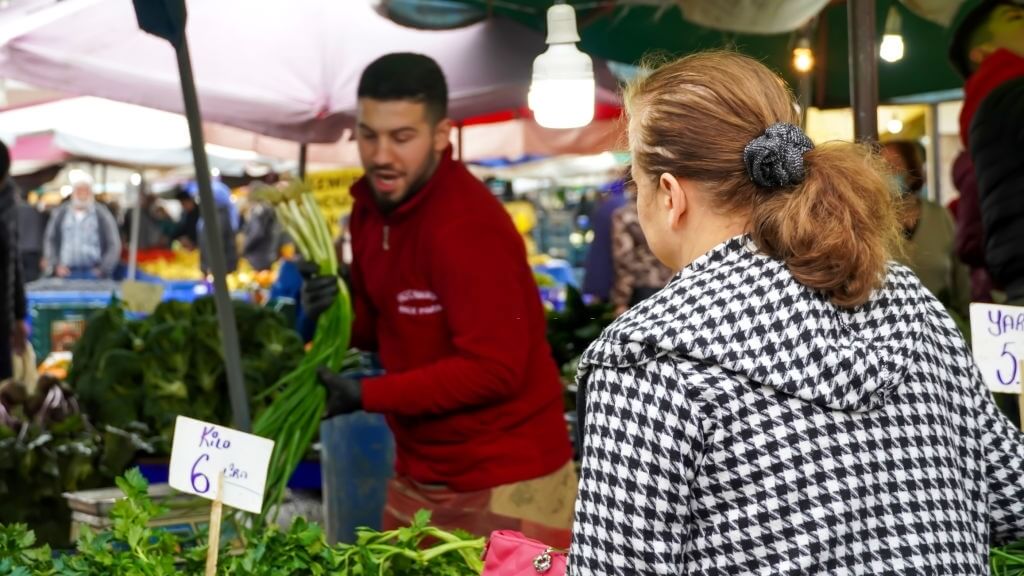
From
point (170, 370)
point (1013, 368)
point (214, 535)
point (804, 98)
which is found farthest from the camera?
point (170, 370)

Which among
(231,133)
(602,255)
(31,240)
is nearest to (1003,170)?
(602,255)

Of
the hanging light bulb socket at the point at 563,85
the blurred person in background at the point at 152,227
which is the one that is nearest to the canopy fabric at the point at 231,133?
the hanging light bulb socket at the point at 563,85

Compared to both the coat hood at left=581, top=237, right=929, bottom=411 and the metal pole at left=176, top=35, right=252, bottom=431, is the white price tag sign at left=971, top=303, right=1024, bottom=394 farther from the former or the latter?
the metal pole at left=176, top=35, right=252, bottom=431

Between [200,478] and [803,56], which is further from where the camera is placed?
[803,56]

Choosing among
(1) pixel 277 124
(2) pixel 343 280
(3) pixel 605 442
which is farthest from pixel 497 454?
(1) pixel 277 124

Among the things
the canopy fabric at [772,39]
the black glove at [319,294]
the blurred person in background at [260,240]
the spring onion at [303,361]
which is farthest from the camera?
the blurred person in background at [260,240]

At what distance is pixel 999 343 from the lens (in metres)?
2.44

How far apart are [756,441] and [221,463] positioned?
1.15 metres

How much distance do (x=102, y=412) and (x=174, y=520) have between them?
4.74ft

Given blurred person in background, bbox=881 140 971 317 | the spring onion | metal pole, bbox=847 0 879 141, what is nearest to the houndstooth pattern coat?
metal pole, bbox=847 0 879 141

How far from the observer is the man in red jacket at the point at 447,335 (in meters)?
3.09

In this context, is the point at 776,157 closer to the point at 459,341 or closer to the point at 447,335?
the point at 459,341

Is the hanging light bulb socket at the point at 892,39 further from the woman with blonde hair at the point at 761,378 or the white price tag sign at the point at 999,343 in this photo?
the woman with blonde hair at the point at 761,378

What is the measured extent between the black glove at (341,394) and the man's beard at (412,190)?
17.3 inches
